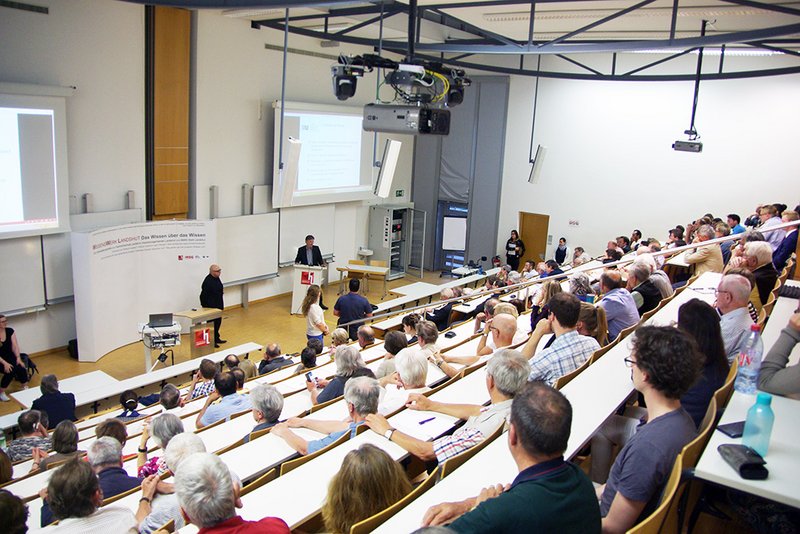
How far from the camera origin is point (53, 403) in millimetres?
6250

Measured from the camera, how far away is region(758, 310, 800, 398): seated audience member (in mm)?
2912

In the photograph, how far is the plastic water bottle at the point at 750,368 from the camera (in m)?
2.97

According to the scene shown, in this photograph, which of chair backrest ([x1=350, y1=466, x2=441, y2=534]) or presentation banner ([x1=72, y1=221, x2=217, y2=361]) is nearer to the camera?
chair backrest ([x1=350, y1=466, x2=441, y2=534])

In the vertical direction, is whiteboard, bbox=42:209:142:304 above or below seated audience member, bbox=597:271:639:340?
below

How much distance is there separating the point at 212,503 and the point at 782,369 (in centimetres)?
252

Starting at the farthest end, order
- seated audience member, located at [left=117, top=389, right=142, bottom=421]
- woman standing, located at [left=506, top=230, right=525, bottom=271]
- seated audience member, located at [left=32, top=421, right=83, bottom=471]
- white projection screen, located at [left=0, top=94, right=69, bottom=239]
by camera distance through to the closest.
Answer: woman standing, located at [left=506, top=230, right=525, bottom=271] → white projection screen, located at [left=0, top=94, right=69, bottom=239] → seated audience member, located at [left=117, top=389, right=142, bottom=421] → seated audience member, located at [left=32, top=421, right=83, bottom=471]

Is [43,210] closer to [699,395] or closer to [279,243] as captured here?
[279,243]

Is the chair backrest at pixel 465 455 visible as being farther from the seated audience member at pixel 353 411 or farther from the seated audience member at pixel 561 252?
the seated audience member at pixel 561 252

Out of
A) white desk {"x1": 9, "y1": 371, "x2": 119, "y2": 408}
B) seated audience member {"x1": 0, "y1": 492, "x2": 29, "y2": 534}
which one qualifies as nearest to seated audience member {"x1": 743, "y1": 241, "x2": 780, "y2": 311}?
seated audience member {"x1": 0, "y1": 492, "x2": 29, "y2": 534}

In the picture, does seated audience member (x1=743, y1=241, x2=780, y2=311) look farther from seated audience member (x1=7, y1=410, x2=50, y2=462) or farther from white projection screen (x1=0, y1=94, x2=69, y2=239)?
white projection screen (x1=0, y1=94, x2=69, y2=239)

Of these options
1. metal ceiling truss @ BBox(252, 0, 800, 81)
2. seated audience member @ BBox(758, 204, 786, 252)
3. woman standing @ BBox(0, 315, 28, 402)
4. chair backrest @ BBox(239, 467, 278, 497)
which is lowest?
woman standing @ BBox(0, 315, 28, 402)

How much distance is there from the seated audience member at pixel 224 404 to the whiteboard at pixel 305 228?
7.64 meters

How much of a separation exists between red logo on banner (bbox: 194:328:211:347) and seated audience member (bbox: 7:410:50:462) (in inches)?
146

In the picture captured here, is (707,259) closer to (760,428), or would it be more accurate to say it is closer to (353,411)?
(353,411)
